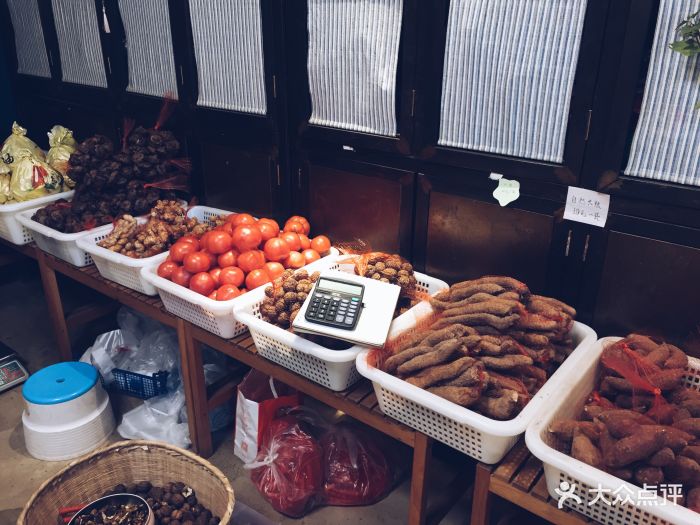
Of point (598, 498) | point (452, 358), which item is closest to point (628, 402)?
point (598, 498)

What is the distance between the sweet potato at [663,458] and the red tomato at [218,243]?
1.80 m

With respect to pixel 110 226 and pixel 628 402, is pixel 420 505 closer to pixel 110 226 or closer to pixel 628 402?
pixel 628 402

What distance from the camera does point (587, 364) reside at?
1800mm

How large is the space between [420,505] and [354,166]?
145cm

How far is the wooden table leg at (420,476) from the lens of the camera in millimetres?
1780

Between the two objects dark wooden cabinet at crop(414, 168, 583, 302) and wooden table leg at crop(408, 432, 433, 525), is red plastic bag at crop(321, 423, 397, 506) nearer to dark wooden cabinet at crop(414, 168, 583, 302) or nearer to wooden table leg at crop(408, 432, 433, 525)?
wooden table leg at crop(408, 432, 433, 525)

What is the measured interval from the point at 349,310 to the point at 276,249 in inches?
27.6

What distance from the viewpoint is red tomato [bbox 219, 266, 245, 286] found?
2396 mm

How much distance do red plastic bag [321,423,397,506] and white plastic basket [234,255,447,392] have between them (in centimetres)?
67

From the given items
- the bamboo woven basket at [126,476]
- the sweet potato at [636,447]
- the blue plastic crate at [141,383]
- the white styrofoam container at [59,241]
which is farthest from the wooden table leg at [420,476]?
the white styrofoam container at [59,241]

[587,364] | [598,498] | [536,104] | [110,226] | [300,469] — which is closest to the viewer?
[598,498]

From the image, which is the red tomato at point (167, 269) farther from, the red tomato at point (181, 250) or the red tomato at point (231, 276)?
the red tomato at point (231, 276)

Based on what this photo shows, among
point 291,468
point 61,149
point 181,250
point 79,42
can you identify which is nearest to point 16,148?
point 61,149

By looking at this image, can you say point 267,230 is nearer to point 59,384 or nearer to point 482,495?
point 59,384
